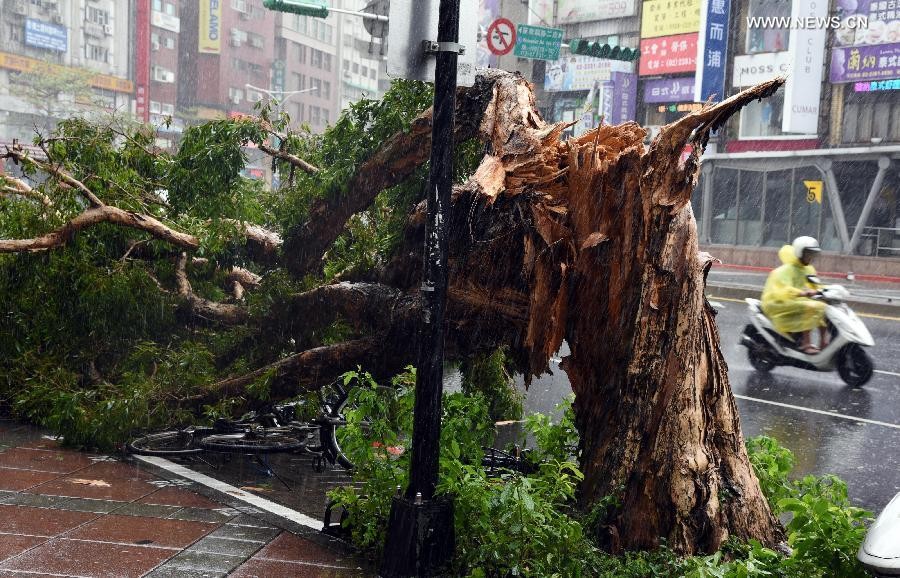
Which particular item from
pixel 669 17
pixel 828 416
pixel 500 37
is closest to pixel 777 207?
pixel 669 17

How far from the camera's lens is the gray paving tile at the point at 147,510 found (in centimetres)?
609

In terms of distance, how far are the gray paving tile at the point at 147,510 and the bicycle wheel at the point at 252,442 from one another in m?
1.09

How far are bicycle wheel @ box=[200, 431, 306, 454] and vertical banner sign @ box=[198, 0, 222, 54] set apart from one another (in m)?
75.1

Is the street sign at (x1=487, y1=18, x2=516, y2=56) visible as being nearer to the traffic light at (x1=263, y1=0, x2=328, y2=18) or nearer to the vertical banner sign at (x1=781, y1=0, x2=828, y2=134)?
the traffic light at (x1=263, y1=0, x2=328, y2=18)

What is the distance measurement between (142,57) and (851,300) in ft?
202

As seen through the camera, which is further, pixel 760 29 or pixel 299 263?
pixel 760 29

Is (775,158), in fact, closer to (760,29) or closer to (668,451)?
(760,29)

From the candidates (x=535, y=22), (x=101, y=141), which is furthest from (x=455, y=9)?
(x=535, y=22)

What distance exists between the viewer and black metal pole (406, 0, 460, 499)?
509 cm

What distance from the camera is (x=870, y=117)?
109ft

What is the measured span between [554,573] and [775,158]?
110 feet

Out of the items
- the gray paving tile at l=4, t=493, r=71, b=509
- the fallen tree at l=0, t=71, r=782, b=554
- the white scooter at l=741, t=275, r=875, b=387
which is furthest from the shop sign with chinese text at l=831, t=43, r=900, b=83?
the gray paving tile at l=4, t=493, r=71, b=509

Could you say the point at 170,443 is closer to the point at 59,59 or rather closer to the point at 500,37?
the point at 500,37

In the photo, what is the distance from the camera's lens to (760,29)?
35562 millimetres
